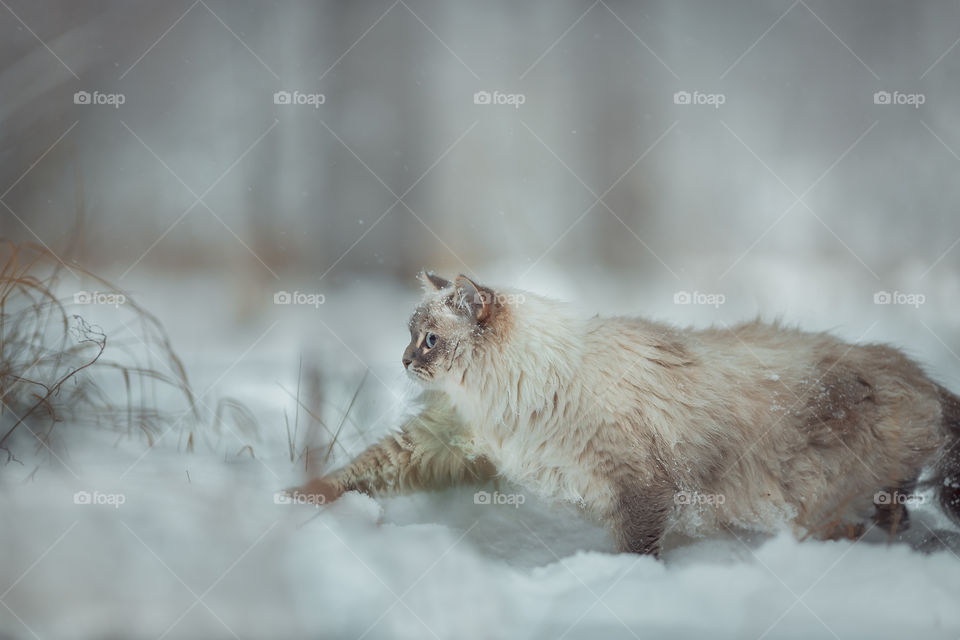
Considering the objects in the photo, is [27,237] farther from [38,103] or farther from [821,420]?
[821,420]

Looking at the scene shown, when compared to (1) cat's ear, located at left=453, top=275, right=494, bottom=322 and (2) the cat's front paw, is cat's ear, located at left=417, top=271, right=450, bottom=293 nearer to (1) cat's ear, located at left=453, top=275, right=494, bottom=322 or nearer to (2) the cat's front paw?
(1) cat's ear, located at left=453, top=275, right=494, bottom=322

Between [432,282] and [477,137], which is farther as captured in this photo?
[477,137]

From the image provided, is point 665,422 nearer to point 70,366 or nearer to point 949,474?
point 949,474

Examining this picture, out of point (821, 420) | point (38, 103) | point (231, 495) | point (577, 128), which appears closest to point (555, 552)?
point (821, 420)

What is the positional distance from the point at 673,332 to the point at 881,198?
1.76 feet

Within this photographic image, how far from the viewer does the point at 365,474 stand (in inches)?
46.5

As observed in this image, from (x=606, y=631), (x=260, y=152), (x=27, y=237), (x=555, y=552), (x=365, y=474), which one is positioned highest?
(x=260, y=152)

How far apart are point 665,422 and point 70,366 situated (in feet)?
3.88

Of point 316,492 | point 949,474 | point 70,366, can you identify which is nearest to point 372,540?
point 316,492

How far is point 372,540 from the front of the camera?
1112mm

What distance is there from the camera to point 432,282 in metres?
1.16

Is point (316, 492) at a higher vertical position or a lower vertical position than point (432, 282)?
lower

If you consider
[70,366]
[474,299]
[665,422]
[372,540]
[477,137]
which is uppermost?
[477,137]

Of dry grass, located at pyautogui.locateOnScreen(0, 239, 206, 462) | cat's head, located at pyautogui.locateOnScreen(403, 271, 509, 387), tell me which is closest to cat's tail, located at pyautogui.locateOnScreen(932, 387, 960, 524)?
cat's head, located at pyautogui.locateOnScreen(403, 271, 509, 387)
